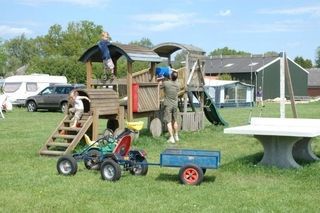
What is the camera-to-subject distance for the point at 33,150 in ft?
43.4

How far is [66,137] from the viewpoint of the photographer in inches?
480

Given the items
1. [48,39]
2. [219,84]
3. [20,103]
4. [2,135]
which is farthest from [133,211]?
[48,39]

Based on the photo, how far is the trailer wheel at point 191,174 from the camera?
8.48 m

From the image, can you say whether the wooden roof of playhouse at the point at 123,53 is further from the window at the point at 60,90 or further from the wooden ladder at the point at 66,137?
the window at the point at 60,90

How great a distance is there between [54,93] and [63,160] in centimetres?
2461

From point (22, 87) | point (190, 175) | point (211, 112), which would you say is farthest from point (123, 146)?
point (22, 87)

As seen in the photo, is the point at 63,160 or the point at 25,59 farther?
the point at 25,59

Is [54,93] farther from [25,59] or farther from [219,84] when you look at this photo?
[25,59]

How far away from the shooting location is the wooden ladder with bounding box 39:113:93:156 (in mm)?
11930

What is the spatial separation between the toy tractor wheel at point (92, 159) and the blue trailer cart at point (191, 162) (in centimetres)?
140

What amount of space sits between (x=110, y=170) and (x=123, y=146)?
0.73 metres

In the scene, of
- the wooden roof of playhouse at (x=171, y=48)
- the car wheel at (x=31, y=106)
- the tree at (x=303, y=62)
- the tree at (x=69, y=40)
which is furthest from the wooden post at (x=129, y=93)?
the tree at (x=303, y=62)

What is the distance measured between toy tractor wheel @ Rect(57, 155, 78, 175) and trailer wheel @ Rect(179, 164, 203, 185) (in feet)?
6.72

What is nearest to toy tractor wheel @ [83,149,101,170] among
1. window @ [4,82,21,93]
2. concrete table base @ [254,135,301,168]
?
concrete table base @ [254,135,301,168]
